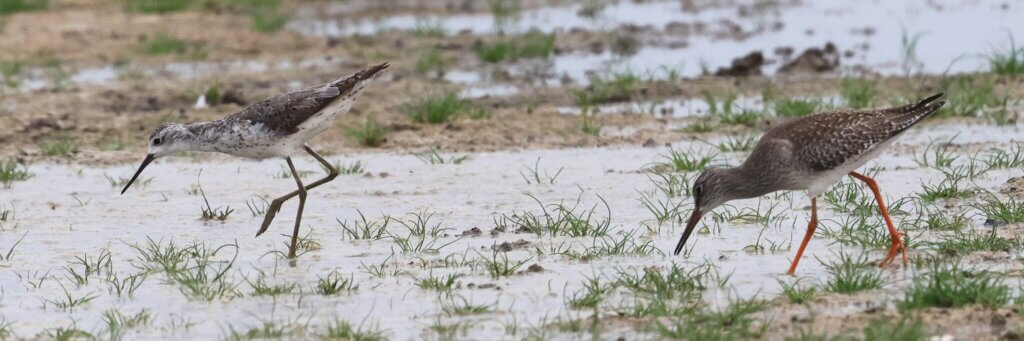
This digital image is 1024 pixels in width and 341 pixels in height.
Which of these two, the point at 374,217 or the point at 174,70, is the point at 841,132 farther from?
the point at 174,70

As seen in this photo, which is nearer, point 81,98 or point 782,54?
point 81,98

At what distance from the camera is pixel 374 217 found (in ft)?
32.8

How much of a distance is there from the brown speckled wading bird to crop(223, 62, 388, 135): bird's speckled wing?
220 centimetres

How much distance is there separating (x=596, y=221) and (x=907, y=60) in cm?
760

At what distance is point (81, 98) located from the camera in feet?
49.2

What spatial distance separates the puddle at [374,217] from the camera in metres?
7.46

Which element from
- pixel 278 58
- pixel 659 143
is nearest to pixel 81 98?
pixel 278 58

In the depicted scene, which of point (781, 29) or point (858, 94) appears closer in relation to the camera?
point (858, 94)

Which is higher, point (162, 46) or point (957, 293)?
point (162, 46)

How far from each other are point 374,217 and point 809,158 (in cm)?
325

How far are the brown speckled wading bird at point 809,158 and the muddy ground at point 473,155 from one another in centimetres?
38

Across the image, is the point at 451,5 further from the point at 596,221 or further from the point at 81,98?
the point at 596,221

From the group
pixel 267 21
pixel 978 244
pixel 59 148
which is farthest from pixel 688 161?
pixel 267 21

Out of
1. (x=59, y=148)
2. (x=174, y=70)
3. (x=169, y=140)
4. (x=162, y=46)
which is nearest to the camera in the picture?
(x=169, y=140)
